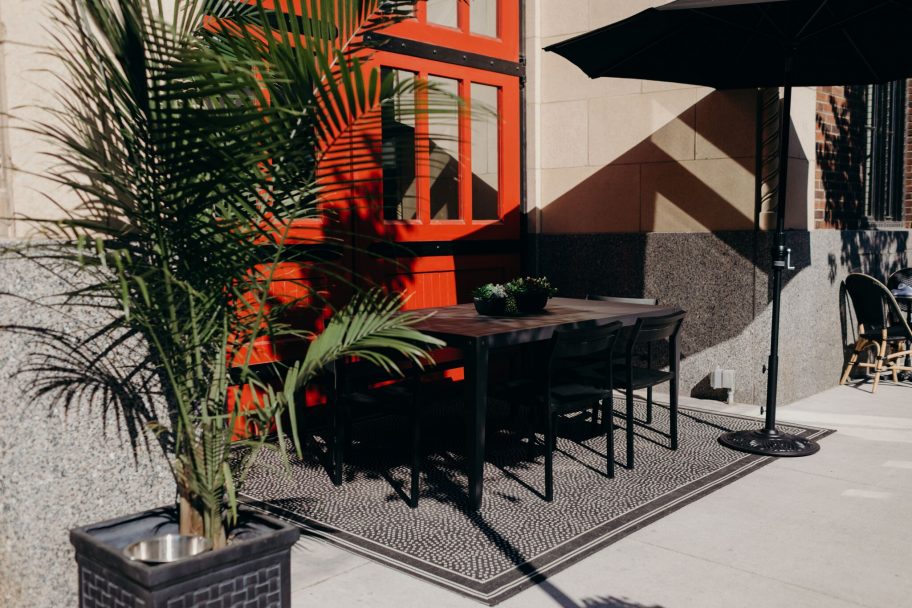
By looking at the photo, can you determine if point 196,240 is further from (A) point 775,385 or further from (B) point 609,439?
(A) point 775,385

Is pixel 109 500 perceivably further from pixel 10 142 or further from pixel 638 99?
pixel 638 99

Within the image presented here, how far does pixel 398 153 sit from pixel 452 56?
4.71 metres

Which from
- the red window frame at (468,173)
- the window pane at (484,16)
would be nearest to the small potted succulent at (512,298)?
the red window frame at (468,173)

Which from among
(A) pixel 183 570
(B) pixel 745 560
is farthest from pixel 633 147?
(A) pixel 183 570

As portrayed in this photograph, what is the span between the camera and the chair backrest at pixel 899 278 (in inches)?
332

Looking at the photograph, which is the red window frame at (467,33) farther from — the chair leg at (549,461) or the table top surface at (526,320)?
the chair leg at (549,461)

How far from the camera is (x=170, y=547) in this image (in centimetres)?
282

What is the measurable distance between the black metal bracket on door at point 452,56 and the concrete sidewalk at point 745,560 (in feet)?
13.1

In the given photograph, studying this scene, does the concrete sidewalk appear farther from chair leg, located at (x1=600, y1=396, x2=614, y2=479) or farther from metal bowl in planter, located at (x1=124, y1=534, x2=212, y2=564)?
metal bowl in planter, located at (x1=124, y1=534, x2=212, y2=564)

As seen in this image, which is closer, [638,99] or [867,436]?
[867,436]

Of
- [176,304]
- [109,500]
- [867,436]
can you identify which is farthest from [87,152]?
[867,436]

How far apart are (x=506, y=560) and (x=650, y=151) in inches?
187

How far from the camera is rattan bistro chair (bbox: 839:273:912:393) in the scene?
293 inches

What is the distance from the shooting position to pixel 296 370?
276cm
